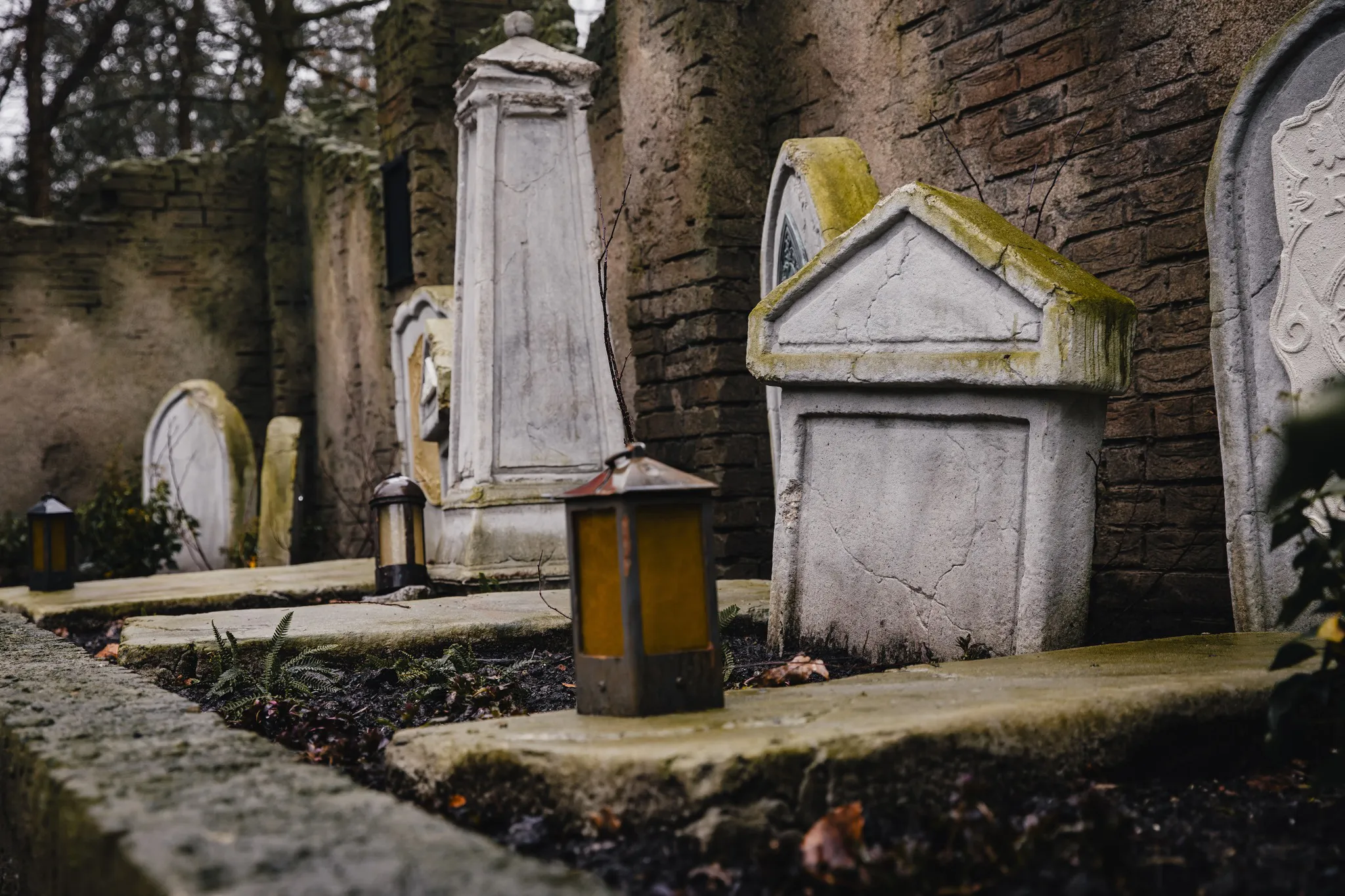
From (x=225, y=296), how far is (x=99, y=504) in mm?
2126

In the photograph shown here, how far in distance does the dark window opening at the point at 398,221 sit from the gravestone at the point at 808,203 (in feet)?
14.6

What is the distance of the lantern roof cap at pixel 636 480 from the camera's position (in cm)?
193

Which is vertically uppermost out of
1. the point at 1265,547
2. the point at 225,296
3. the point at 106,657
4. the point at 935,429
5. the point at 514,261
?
the point at 225,296

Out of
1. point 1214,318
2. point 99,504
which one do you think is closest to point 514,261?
point 1214,318

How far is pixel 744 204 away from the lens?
17.3 ft

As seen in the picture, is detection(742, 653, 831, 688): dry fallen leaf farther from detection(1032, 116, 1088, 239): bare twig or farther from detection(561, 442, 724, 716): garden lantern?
detection(1032, 116, 1088, 239): bare twig

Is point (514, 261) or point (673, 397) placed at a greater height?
point (514, 261)

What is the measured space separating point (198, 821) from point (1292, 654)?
132 cm

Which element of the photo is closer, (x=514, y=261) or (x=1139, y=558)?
(x=1139, y=558)

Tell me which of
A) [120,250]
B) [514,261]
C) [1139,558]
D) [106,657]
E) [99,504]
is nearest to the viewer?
[106,657]

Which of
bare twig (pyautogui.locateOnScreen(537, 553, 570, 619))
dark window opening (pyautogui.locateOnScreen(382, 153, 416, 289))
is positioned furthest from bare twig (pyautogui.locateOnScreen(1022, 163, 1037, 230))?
dark window opening (pyautogui.locateOnScreen(382, 153, 416, 289))

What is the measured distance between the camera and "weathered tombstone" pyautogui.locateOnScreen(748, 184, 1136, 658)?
2.55 m

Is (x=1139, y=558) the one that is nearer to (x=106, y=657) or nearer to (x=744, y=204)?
(x=744, y=204)

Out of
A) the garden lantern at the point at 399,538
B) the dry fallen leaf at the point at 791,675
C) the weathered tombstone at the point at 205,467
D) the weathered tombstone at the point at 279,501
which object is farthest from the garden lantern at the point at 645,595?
the weathered tombstone at the point at 205,467
